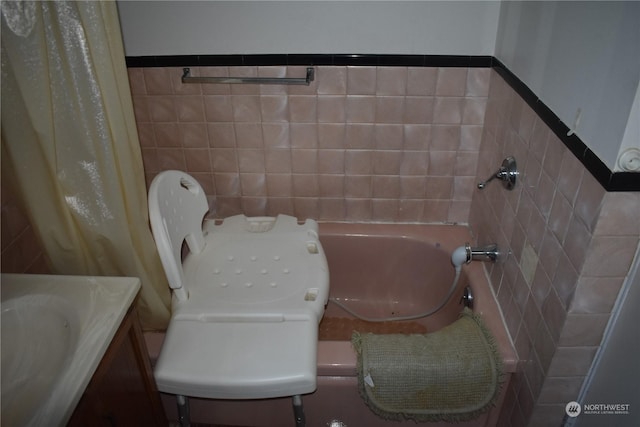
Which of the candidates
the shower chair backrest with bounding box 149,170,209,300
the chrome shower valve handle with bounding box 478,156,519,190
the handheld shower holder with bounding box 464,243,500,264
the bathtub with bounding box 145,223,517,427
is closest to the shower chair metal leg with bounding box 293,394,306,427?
the bathtub with bounding box 145,223,517,427

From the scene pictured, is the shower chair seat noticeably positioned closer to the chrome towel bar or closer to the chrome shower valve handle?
the chrome towel bar

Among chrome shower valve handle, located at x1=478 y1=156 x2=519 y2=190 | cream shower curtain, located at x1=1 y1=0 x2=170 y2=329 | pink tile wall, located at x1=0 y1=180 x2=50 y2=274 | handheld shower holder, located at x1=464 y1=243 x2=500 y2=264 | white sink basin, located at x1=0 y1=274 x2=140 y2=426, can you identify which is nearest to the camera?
white sink basin, located at x1=0 y1=274 x2=140 y2=426

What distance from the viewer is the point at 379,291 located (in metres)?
1.91

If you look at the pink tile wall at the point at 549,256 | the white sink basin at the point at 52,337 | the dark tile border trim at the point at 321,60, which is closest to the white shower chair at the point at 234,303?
the white sink basin at the point at 52,337

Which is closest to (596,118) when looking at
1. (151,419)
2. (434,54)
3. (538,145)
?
(538,145)

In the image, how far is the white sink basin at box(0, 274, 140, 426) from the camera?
80cm

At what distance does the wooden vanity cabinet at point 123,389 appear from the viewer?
3.02 ft

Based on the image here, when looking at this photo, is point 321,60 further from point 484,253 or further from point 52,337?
point 52,337

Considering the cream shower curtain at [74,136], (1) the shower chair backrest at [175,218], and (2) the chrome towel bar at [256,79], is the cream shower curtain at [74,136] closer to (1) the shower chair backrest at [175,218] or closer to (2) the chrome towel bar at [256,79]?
(1) the shower chair backrest at [175,218]

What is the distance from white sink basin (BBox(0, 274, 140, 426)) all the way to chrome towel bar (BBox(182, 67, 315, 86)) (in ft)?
2.50

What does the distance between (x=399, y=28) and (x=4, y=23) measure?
41.0 inches

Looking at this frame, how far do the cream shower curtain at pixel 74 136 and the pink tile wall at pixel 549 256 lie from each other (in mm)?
954

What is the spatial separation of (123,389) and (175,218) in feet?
1.61

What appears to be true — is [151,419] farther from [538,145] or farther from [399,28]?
[399,28]
